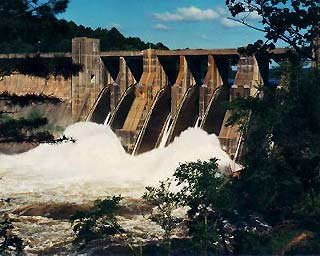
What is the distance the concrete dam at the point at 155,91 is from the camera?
2733 cm

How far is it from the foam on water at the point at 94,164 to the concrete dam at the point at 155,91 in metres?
0.66

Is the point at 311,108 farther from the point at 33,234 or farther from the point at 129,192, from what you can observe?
the point at 129,192

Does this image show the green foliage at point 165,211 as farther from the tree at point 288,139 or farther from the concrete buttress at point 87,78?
the concrete buttress at point 87,78

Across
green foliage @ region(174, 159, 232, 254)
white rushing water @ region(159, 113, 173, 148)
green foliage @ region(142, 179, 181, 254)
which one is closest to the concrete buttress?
white rushing water @ region(159, 113, 173, 148)

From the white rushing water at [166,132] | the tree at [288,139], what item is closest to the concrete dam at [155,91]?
the white rushing water at [166,132]

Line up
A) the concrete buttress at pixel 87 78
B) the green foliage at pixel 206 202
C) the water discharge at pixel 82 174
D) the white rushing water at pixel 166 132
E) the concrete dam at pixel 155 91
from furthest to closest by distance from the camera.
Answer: the concrete buttress at pixel 87 78, the white rushing water at pixel 166 132, the concrete dam at pixel 155 91, the water discharge at pixel 82 174, the green foliage at pixel 206 202

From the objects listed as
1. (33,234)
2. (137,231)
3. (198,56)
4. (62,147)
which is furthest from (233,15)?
(62,147)

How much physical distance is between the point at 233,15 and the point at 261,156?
3761 mm

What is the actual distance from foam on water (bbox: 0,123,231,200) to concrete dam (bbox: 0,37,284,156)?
661mm

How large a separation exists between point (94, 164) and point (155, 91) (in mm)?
4894

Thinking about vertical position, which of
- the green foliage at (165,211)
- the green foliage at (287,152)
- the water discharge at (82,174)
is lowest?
the water discharge at (82,174)

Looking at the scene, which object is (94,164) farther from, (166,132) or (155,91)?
(155,91)

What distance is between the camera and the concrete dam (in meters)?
27.3

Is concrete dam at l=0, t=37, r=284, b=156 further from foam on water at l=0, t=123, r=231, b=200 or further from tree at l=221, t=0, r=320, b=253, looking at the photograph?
tree at l=221, t=0, r=320, b=253
